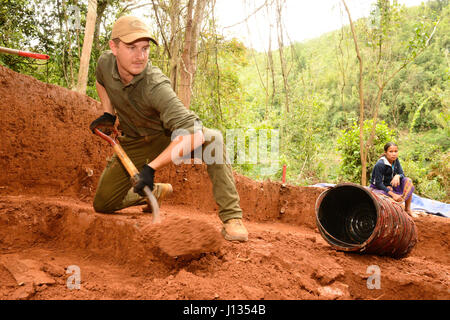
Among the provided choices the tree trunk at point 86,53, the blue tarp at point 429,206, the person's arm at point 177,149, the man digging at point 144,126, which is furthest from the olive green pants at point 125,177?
the blue tarp at point 429,206

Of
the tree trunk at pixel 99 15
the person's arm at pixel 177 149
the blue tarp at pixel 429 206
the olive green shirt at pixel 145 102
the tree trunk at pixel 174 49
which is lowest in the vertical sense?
the blue tarp at pixel 429 206

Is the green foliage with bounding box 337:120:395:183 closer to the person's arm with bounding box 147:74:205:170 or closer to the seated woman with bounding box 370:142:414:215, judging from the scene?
the seated woman with bounding box 370:142:414:215

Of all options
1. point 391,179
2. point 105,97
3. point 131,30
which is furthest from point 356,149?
point 131,30

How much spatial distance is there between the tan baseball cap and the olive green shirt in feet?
0.76

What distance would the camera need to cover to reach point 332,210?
9.34ft

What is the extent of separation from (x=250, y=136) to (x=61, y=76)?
3.97 metres

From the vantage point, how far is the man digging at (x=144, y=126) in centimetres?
208

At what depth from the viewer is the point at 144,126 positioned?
254 cm

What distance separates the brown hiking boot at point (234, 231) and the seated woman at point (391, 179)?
330 centimetres

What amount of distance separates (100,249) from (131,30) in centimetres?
150

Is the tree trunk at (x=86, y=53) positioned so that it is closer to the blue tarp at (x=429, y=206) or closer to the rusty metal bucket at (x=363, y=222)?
the rusty metal bucket at (x=363, y=222)

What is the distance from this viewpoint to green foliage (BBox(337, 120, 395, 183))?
7.64 meters

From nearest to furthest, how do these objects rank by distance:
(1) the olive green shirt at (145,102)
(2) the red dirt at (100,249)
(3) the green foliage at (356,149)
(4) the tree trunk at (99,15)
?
(2) the red dirt at (100,249) → (1) the olive green shirt at (145,102) → (4) the tree trunk at (99,15) → (3) the green foliage at (356,149)
